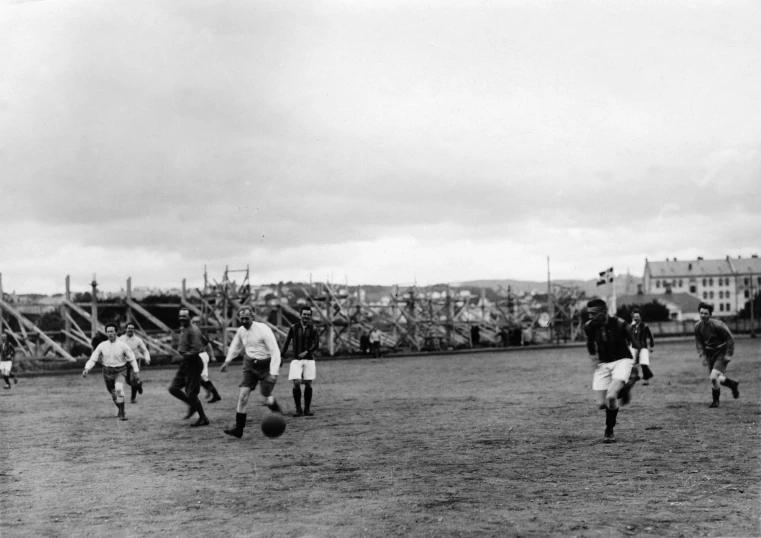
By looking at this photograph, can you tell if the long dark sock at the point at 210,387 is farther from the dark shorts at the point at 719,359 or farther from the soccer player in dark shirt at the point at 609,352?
the dark shorts at the point at 719,359

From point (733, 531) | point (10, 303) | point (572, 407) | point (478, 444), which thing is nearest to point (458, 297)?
point (10, 303)

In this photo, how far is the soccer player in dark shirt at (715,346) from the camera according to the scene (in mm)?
14883

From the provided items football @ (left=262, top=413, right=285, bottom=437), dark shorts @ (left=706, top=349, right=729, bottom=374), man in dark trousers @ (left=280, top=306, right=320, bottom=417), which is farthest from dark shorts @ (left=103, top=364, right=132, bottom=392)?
dark shorts @ (left=706, top=349, right=729, bottom=374)

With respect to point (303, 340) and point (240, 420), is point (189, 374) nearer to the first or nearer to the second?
point (303, 340)

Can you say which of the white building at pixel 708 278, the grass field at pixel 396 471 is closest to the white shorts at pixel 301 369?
the grass field at pixel 396 471

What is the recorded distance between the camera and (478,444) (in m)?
10.9

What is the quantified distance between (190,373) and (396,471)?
20.4ft

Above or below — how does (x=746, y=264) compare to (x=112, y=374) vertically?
above

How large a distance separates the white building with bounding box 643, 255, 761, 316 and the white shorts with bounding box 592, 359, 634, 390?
4904 inches

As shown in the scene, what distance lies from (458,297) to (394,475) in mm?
52354

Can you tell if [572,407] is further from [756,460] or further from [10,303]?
[10,303]

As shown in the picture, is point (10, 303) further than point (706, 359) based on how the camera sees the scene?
Yes

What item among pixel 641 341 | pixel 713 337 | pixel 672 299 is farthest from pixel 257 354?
pixel 672 299

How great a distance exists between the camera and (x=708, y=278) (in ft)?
449
